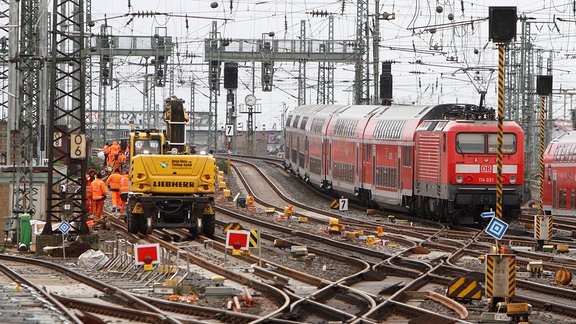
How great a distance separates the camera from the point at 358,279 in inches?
822

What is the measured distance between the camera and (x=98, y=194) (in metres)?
34.5

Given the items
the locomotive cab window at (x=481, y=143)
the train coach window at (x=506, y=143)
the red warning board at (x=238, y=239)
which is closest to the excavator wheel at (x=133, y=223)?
the red warning board at (x=238, y=239)

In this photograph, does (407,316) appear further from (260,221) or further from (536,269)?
(260,221)

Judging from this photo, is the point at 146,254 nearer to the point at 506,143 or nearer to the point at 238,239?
the point at 238,239

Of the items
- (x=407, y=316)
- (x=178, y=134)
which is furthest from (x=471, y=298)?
(x=178, y=134)

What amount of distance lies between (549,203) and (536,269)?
23.9m

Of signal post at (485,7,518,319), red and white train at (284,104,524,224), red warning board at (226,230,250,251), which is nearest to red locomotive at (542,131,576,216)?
red and white train at (284,104,524,224)

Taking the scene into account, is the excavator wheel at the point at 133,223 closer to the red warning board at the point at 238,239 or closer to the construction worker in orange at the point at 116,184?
the construction worker in orange at the point at 116,184

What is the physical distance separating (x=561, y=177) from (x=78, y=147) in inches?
837

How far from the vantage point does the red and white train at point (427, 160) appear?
3338cm

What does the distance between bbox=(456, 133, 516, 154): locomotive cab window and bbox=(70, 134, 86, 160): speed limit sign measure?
10573 mm

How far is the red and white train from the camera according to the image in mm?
33375

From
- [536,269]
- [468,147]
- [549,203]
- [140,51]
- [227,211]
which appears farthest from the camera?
[140,51]

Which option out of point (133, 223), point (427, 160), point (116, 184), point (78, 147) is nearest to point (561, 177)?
point (427, 160)
